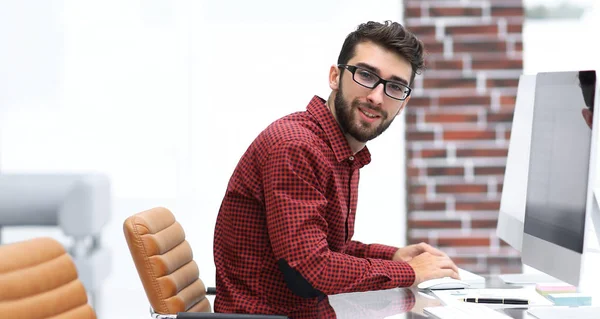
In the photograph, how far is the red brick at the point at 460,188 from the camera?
3.80 m

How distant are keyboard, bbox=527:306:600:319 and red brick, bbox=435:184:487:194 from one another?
2.17m

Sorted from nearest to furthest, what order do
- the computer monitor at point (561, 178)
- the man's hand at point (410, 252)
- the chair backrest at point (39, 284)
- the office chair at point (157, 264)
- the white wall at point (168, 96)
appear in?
the chair backrest at point (39, 284)
the computer monitor at point (561, 178)
the office chair at point (157, 264)
the man's hand at point (410, 252)
the white wall at point (168, 96)

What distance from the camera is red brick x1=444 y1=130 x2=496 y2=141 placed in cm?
378

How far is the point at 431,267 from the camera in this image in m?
1.81

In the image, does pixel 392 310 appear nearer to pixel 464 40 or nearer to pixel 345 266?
pixel 345 266

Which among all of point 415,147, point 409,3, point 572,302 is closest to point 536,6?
point 409,3

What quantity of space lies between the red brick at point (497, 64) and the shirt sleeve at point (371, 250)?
6.01 ft

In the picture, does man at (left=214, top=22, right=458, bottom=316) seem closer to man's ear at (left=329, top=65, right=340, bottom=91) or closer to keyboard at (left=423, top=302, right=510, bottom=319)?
man's ear at (left=329, top=65, right=340, bottom=91)

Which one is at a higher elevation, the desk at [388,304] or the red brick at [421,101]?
the red brick at [421,101]

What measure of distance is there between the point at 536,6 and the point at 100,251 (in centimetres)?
245

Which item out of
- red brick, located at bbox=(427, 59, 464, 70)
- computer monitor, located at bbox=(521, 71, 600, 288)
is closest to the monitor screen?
computer monitor, located at bbox=(521, 71, 600, 288)

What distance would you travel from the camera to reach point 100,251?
363 cm

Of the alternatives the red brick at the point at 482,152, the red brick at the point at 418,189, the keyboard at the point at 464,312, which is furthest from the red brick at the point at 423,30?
the keyboard at the point at 464,312

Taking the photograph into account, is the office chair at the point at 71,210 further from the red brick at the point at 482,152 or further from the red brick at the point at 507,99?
the red brick at the point at 507,99
